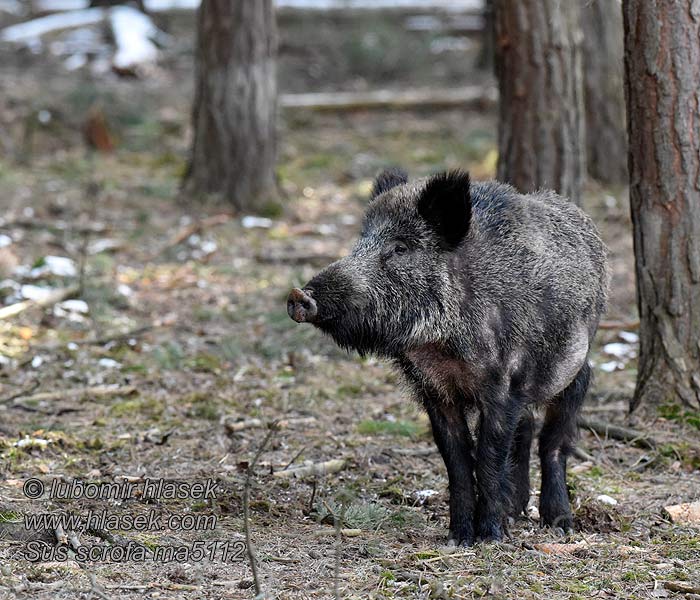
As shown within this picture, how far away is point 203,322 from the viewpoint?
9.31m

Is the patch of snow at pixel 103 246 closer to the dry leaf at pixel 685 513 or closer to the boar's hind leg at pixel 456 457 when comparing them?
the boar's hind leg at pixel 456 457

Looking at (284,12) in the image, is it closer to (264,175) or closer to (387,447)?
(264,175)

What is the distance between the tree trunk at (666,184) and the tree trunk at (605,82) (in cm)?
661

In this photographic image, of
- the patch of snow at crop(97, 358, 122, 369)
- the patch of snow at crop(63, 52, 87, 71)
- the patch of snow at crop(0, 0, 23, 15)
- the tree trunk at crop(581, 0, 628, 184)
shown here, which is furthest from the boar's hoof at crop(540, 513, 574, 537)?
the patch of snow at crop(0, 0, 23, 15)

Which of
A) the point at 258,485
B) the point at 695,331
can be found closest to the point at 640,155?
the point at 695,331

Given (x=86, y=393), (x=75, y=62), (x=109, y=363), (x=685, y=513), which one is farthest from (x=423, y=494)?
(x=75, y=62)

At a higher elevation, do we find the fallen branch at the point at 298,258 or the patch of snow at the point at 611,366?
the fallen branch at the point at 298,258

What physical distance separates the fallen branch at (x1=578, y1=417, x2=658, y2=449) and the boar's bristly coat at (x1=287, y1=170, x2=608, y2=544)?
3.96ft

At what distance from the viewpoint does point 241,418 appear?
287 inches

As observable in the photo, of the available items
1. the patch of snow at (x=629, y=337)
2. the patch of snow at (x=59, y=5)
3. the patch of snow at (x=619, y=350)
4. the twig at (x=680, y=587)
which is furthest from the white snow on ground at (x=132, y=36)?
the twig at (x=680, y=587)

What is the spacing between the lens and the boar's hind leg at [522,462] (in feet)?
19.3

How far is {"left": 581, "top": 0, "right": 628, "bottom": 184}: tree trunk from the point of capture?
13.2m

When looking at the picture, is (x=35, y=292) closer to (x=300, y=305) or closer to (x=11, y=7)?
(x=300, y=305)

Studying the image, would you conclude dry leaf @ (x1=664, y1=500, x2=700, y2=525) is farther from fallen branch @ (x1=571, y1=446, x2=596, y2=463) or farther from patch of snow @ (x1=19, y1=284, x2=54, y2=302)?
patch of snow @ (x1=19, y1=284, x2=54, y2=302)
